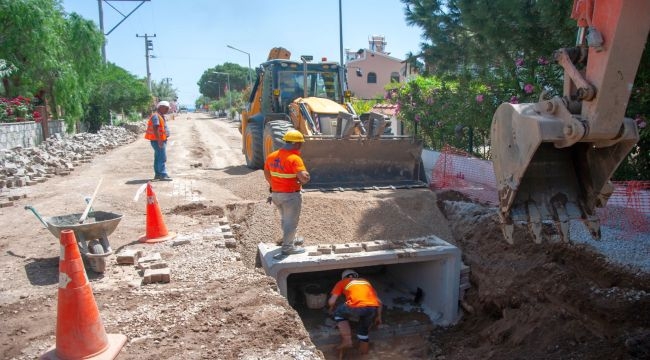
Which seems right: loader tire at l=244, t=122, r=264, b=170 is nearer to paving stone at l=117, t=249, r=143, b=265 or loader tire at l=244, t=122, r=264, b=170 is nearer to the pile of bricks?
A: the pile of bricks

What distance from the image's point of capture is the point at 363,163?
904 centimetres

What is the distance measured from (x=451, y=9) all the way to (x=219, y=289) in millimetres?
7295

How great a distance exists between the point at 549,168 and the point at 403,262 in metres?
2.94

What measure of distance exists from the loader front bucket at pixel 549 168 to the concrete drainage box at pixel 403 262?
265 centimetres

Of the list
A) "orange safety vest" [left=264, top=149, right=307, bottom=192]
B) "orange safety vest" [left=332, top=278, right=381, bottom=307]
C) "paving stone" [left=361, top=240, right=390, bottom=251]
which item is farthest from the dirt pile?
"orange safety vest" [left=264, top=149, right=307, bottom=192]

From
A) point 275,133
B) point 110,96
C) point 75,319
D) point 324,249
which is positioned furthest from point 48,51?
point 75,319

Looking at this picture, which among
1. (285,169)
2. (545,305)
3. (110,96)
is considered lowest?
(545,305)

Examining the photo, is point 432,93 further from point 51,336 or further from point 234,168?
point 51,336

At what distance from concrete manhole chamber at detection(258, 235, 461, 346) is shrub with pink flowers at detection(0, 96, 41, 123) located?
12.0m

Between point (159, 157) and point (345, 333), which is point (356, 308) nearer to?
point (345, 333)

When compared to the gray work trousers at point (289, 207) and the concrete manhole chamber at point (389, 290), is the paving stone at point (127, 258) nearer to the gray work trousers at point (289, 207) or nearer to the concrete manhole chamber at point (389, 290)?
the concrete manhole chamber at point (389, 290)

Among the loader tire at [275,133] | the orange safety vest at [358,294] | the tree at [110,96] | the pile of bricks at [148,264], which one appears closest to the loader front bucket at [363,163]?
the loader tire at [275,133]

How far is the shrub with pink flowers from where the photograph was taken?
1450 centimetres

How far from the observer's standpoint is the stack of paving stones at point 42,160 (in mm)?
10337
